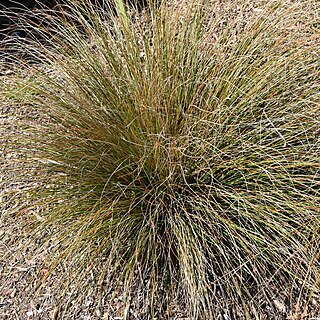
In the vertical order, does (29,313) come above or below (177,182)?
below

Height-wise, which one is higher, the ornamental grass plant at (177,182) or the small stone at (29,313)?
the ornamental grass plant at (177,182)

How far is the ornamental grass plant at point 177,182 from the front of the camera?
→ 87.2 inches

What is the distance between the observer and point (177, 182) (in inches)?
93.0

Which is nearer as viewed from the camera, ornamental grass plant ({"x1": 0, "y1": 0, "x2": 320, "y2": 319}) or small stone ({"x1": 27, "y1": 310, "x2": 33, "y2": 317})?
ornamental grass plant ({"x1": 0, "y1": 0, "x2": 320, "y2": 319})

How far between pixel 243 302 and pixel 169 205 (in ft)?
1.71

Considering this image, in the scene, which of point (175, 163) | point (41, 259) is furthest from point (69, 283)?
point (175, 163)

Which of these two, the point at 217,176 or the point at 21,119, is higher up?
the point at 21,119

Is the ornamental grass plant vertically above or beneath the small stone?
above

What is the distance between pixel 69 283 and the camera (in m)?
2.33

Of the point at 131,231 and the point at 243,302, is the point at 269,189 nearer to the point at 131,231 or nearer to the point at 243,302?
the point at 243,302

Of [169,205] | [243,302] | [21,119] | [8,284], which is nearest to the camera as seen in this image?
[243,302]

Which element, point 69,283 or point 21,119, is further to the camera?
point 21,119

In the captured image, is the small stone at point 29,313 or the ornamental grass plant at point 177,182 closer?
the ornamental grass plant at point 177,182

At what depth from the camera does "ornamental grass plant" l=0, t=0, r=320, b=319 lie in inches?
87.2
